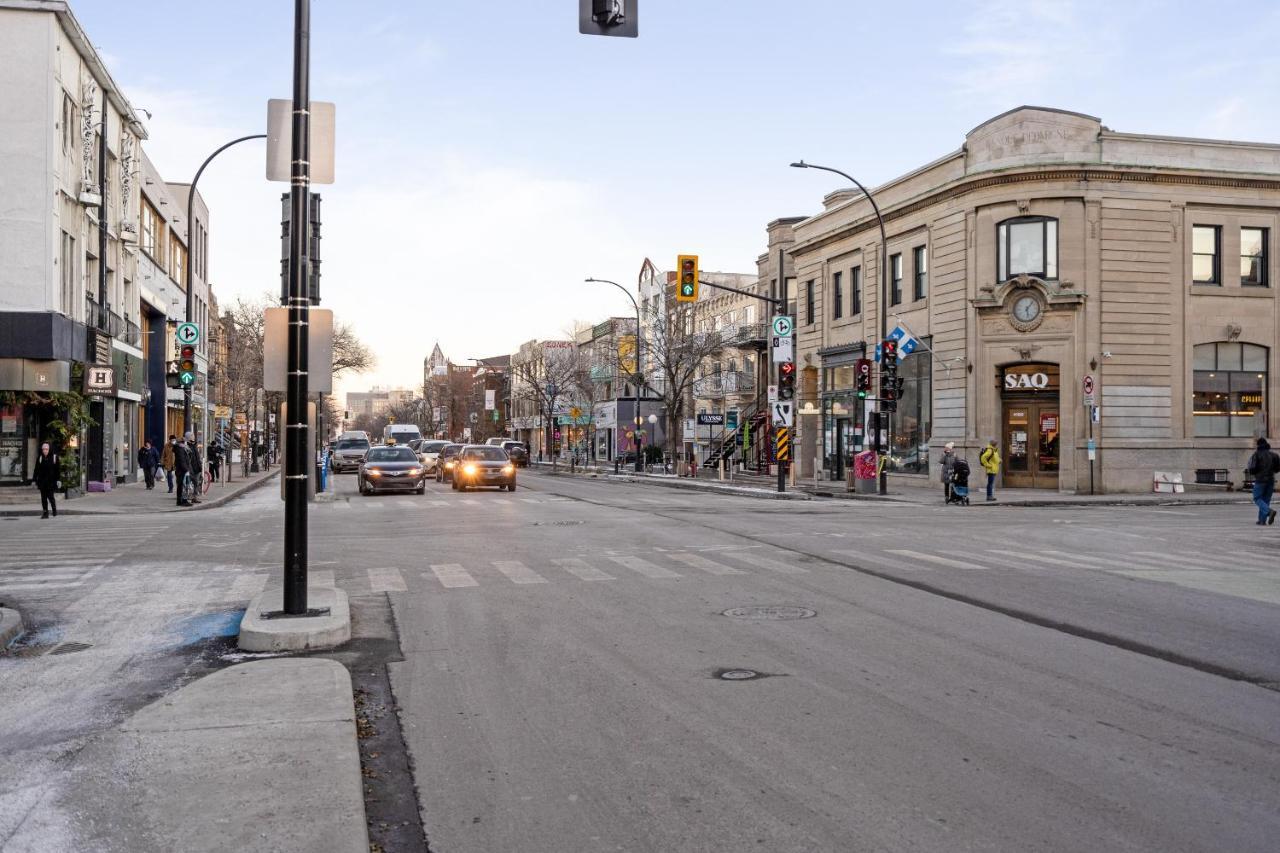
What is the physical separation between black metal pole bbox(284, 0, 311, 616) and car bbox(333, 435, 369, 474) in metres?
46.3

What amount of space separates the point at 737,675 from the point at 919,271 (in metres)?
33.8

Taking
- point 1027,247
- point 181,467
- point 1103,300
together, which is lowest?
point 181,467

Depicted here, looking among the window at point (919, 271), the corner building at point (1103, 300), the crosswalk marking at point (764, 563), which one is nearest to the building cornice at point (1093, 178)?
the corner building at point (1103, 300)

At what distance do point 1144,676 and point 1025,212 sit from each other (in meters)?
29.7

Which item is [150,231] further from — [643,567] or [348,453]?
[643,567]

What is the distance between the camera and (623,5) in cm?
1006

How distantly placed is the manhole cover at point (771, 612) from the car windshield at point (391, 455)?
24662mm

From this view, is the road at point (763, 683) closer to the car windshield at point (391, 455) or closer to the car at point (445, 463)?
the car windshield at point (391, 455)

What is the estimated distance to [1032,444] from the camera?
116ft

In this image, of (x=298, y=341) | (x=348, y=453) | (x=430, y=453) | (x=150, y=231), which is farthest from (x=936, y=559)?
(x=348, y=453)

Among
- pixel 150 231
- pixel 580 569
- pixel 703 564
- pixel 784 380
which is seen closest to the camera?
pixel 580 569

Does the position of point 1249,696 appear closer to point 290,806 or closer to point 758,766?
point 758,766

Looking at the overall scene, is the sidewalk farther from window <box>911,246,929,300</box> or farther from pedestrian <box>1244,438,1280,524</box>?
window <box>911,246,929,300</box>

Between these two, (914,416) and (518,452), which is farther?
(518,452)
